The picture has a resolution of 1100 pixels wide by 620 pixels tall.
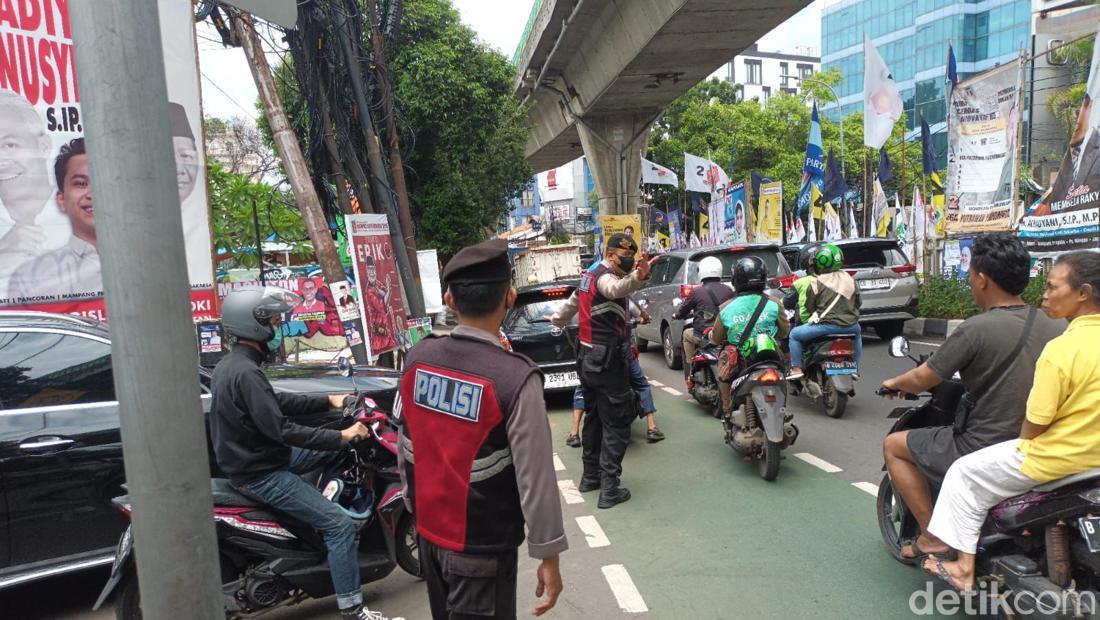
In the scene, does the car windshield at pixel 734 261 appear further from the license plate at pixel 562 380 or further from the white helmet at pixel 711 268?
the license plate at pixel 562 380

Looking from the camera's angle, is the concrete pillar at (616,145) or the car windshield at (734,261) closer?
the car windshield at (734,261)

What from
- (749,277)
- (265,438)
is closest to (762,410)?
(749,277)

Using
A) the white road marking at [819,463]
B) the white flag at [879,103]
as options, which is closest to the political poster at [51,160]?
the white road marking at [819,463]

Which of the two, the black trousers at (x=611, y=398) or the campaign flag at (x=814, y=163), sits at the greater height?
the campaign flag at (x=814, y=163)

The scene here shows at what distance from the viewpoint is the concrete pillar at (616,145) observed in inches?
1028

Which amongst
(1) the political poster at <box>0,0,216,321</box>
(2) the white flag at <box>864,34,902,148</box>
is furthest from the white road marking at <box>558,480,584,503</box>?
(2) the white flag at <box>864,34,902,148</box>

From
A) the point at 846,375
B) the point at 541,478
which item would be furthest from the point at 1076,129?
the point at 541,478

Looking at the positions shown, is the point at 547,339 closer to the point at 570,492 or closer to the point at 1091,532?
the point at 570,492

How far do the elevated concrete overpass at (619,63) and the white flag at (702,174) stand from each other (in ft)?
7.38

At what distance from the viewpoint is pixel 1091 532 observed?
8.09 feet

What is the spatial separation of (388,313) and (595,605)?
17.4 feet

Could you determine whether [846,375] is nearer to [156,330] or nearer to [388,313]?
[388,313]

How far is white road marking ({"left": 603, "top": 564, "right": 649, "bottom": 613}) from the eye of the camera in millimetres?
3609

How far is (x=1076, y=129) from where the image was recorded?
9.26m
